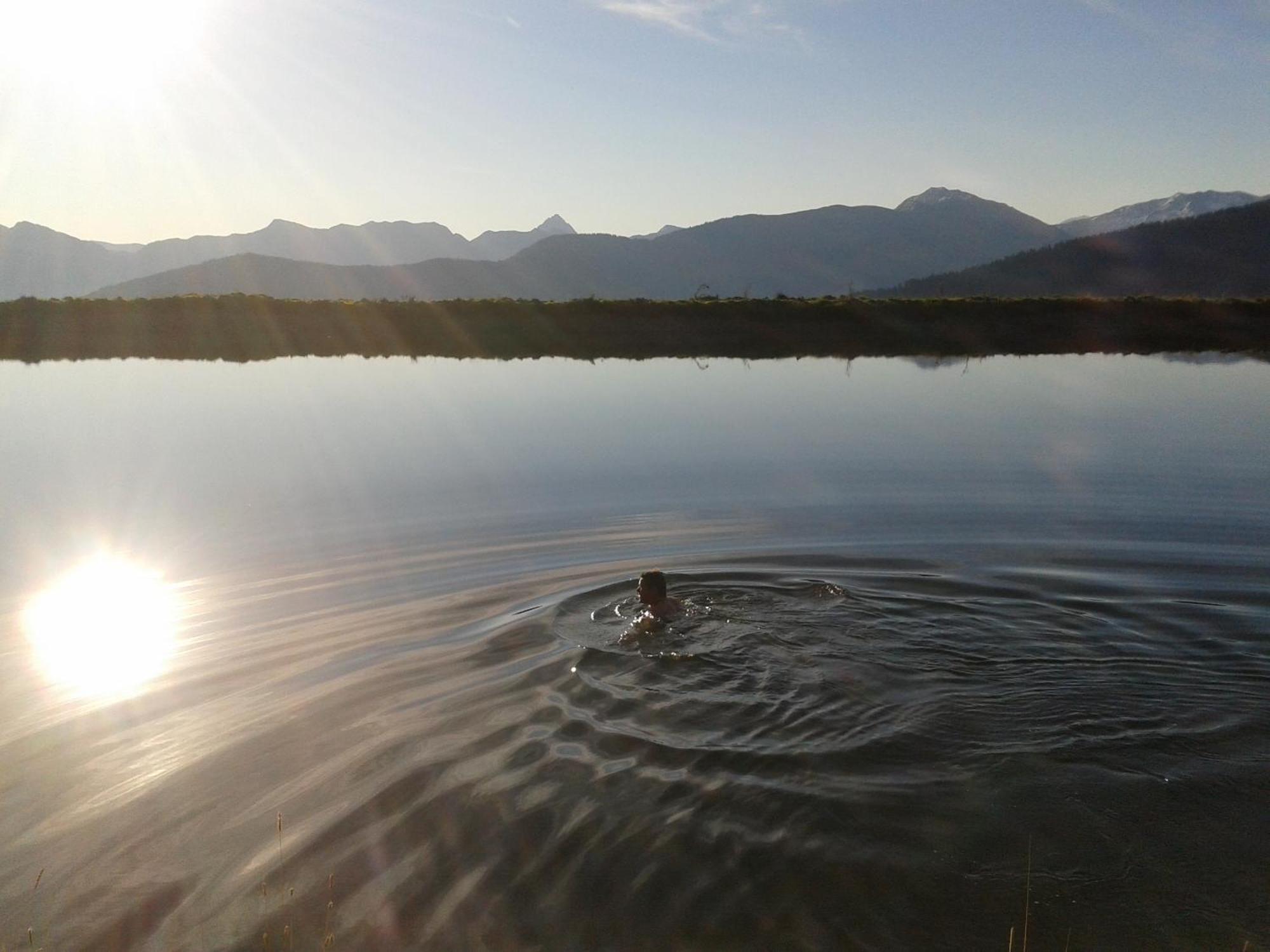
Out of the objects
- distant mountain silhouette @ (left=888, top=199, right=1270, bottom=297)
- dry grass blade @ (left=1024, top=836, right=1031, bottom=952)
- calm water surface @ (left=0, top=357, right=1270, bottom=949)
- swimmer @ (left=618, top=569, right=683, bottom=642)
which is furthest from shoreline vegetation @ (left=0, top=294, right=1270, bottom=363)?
distant mountain silhouette @ (left=888, top=199, right=1270, bottom=297)

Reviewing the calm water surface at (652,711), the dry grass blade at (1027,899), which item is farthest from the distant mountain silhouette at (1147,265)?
the dry grass blade at (1027,899)

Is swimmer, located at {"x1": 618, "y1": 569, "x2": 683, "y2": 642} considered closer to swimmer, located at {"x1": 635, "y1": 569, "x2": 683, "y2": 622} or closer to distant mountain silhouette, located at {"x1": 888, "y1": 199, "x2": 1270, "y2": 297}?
swimmer, located at {"x1": 635, "y1": 569, "x2": 683, "y2": 622}

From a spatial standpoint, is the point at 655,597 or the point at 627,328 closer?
the point at 655,597

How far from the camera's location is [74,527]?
13.4 meters

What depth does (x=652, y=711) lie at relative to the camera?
7.29 m

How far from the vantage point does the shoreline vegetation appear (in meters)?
45.1

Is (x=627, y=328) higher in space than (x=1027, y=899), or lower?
higher

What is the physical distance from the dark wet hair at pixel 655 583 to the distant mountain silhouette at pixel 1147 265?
132 m

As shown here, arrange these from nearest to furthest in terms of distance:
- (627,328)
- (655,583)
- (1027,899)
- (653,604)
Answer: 1. (1027,899)
2. (655,583)
3. (653,604)
4. (627,328)

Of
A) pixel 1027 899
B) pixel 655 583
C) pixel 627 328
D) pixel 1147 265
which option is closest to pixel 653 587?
pixel 655 583

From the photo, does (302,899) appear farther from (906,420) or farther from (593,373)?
(593,373)

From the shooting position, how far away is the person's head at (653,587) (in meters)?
9.42

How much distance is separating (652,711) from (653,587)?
2.26 m

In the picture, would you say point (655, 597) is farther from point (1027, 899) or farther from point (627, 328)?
point (627, 328)
